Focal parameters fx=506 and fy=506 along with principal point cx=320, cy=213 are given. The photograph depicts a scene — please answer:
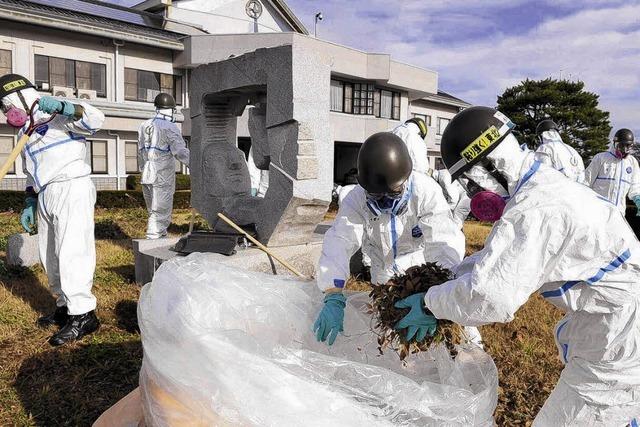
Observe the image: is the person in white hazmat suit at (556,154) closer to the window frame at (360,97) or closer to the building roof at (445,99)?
the window frame at (360,97)

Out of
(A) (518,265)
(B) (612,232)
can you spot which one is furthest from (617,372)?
(A) (518,265)

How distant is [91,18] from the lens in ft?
59.6

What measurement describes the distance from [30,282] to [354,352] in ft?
14.5

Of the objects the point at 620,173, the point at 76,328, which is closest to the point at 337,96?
the point at 620,173

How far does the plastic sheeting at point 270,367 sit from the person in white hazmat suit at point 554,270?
0.31 metres

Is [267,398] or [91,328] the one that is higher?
[267,398]

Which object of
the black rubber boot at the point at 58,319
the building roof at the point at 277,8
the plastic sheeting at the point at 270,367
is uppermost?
the building roof at the point at 277,8

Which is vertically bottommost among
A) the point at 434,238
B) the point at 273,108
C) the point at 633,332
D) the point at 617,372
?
the point at 617,372

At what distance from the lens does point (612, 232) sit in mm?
1839

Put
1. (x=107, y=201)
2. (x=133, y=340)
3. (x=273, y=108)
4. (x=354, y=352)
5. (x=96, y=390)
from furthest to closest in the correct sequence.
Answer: (x=107, y=201) < (x=273, y=108) < (x=133, y=340) < (x=96, y=390) < (x=354, y=352)

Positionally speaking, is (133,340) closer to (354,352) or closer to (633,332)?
(354,352)

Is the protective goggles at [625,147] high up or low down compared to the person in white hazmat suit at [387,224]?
up

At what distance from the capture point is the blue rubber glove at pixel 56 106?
3.77 metres

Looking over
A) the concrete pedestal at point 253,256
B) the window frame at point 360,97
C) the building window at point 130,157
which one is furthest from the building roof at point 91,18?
the concrete pedestal at point 253,256
